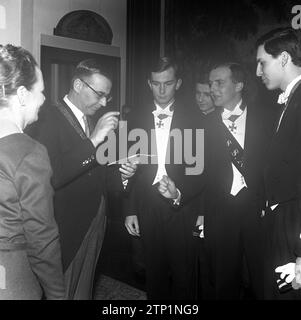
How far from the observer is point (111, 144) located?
2.10 m

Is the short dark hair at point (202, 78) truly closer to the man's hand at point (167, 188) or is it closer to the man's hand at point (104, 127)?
the man's hand at point (167, 188)

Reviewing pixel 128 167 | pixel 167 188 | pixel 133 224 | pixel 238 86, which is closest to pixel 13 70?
pixel 128 167

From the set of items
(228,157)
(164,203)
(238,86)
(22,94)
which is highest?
(238,86)

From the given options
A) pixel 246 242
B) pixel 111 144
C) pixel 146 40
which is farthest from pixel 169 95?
pixel 146 40

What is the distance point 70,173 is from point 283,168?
884mm

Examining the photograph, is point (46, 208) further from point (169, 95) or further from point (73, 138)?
point (169, 95)

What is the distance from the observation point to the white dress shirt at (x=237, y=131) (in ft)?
7.11

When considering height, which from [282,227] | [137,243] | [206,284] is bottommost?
[206,284]

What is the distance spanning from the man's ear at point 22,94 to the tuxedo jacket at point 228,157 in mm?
1130

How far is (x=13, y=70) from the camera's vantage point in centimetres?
133

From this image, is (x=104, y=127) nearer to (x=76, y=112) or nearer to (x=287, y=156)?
(x=76, y=112)

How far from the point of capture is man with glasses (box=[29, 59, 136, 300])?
5.84 feet
